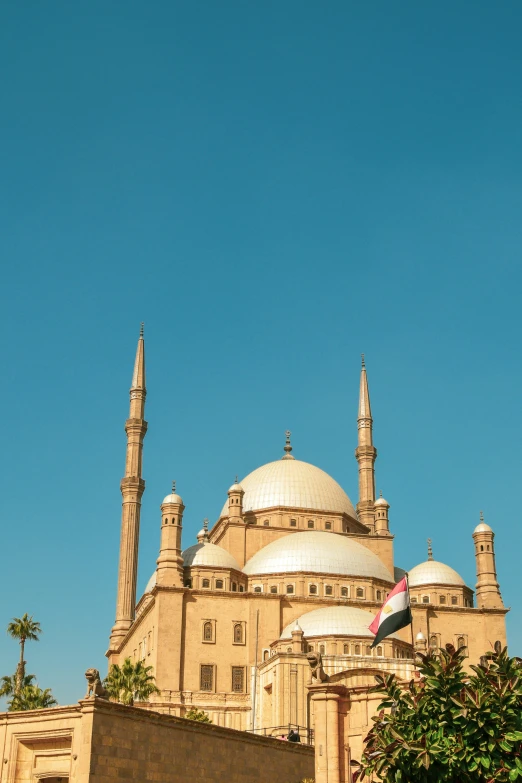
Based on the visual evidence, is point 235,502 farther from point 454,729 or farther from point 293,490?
point 454,729

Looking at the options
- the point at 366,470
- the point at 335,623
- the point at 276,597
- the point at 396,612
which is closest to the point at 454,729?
the point at 396,612

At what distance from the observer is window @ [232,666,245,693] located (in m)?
46.1

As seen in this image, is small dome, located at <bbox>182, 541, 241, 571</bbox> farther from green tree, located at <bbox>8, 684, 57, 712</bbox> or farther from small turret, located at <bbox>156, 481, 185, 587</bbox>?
green tree, located at <bbox>8, 684, 57, 712</bbox>

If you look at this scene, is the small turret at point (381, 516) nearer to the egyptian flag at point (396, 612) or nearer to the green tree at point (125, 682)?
the green tree at point (125, 682)

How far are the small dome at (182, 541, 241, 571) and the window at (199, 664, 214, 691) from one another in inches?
206

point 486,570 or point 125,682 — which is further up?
point 486,570

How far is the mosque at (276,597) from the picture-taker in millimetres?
43688

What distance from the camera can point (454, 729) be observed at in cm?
1686

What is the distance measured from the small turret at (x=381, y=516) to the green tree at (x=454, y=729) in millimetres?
40635

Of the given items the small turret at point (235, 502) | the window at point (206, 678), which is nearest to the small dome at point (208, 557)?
the small turret at point (235, 502)

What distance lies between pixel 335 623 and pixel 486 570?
12.8 metres

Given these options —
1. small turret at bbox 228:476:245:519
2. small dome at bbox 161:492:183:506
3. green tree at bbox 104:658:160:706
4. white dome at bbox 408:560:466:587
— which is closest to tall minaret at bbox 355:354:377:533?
white dome at bbox 408:560:466:587

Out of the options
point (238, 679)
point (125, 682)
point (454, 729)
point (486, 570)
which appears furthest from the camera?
point (486, 570)

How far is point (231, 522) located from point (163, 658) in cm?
1104
